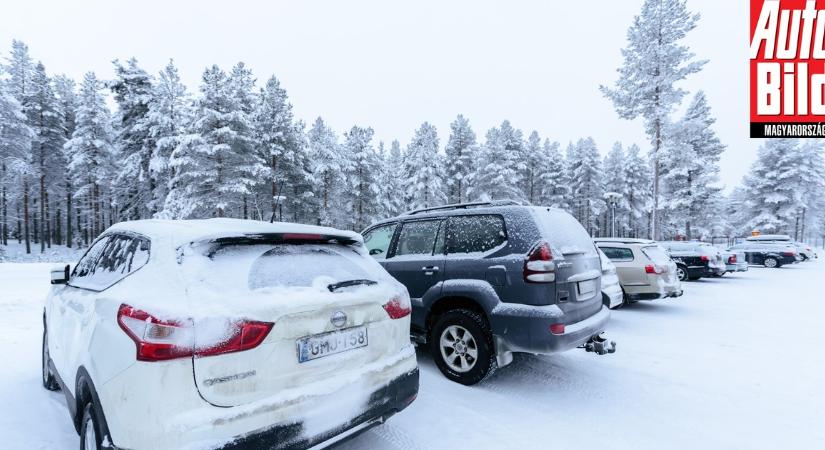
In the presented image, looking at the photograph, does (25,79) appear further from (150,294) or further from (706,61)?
(706,61)

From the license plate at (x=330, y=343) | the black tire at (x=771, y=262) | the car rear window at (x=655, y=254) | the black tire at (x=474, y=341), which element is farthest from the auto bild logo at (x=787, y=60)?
the license plate at (x=330, y=343)

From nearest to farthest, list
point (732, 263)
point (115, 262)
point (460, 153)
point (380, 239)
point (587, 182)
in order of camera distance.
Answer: point (115, 262) → point (380, 239) → point (732, 263) → point (460, 153) → point (587, 182)

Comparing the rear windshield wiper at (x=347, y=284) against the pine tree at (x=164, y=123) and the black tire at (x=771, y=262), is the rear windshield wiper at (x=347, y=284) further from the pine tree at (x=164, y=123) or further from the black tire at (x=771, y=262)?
the black tire at (x=771, y=262)

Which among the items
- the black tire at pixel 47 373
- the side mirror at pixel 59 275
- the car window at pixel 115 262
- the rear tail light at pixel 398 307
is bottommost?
the black tire at pixel 47 373

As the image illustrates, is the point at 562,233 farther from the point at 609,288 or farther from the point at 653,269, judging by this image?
the point at 653,269

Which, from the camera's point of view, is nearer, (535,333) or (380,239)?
(535,333)

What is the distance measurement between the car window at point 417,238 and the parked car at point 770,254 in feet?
77.5

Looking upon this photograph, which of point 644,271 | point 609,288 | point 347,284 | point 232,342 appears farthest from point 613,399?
point 644,271

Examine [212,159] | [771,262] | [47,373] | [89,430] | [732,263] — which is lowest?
[771,262]

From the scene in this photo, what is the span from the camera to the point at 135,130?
91.3 feet

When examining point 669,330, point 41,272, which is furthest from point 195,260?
point 41,272

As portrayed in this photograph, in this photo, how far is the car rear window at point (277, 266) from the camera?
222cm

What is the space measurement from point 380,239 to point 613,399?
3.54m

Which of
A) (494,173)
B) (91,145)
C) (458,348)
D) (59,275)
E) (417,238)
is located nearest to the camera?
(59,275)
